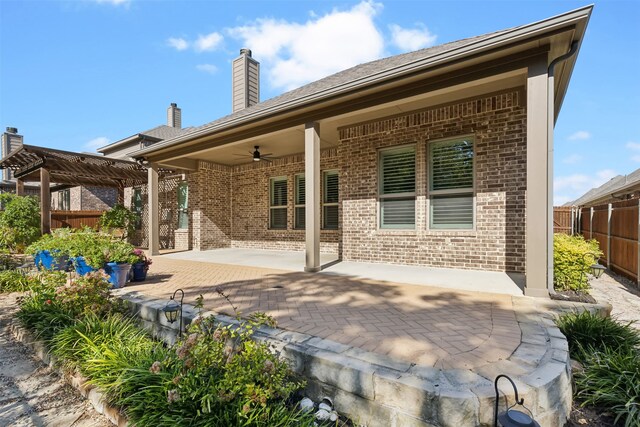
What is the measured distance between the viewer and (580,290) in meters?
3.86

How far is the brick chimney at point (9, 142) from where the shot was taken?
19.1 m

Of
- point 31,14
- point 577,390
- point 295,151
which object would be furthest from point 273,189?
point 577,390

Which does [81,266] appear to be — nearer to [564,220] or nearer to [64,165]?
[64,165]

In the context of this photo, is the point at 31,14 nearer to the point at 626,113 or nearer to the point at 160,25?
the point at 160,25

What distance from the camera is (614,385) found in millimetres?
2014

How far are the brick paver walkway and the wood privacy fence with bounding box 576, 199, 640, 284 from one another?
187 inches

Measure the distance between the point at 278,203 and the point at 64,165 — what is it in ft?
21.7

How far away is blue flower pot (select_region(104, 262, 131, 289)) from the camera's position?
4602mm

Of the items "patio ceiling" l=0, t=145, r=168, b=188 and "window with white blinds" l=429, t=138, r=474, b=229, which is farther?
"patio ceiling" l=0, t=145, r=168, b=188

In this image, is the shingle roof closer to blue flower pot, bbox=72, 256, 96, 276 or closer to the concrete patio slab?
the concrete patio slab

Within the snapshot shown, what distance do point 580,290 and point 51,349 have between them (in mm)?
5979

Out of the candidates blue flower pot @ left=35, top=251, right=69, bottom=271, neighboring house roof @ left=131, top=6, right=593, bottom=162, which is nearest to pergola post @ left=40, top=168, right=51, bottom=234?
blue flower pot @ left=35, top=251, right=69, bottom=271

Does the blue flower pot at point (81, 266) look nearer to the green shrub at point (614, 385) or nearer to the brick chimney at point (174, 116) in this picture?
the green shrub at point (614, 385)

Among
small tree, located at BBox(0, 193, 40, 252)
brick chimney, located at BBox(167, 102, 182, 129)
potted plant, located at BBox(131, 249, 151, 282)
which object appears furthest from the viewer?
brick chimney, located at BBox(167, 102, 182, 129)
